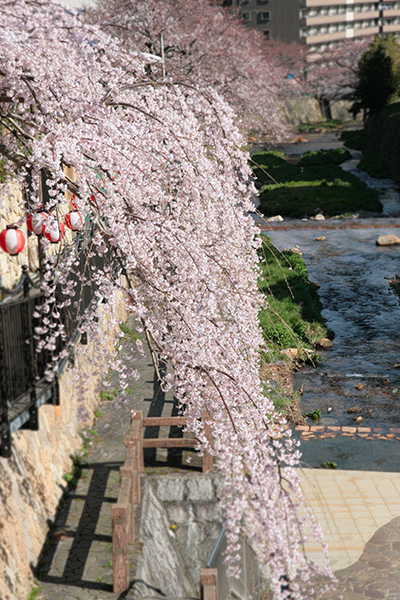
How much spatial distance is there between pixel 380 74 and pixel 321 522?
39447mm

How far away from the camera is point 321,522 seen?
9.07 m

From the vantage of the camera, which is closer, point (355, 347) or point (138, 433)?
point (138, 433)

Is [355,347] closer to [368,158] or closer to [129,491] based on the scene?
[129,491]

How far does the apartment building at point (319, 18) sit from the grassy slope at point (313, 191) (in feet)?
130

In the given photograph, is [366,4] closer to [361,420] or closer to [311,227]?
[311,227]

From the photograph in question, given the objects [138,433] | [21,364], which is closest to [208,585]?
[21,364]

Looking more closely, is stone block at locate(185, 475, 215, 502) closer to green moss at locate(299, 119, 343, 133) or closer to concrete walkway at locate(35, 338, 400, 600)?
concrete walkway at locate(35, 338, 400, 600)

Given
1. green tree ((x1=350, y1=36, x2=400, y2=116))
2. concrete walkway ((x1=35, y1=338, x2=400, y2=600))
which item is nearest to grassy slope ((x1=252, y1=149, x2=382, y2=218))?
green tree ((x1=350, y1=36, x2=400, y2=116))

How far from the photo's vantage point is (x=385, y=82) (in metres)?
42.1

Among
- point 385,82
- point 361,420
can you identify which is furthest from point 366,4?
point 361,420

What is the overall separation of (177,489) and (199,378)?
3.47 metres

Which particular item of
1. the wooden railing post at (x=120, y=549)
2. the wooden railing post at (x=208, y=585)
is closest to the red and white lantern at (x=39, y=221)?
the wooden railing post at (x=120, y=549)

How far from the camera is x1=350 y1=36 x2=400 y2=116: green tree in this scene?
4128cm

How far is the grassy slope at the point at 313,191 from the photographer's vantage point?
29.1 metres
